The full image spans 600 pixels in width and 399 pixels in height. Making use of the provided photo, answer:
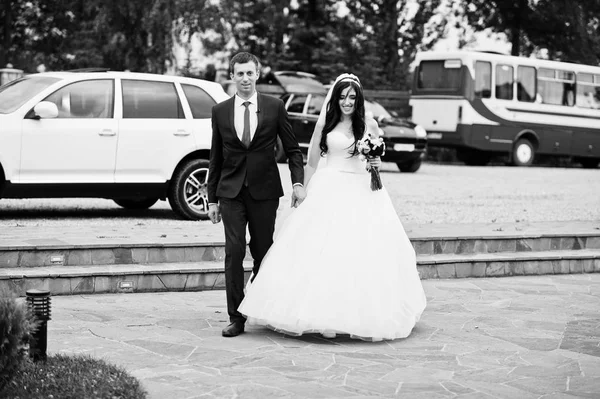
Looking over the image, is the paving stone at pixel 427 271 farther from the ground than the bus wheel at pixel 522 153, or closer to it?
farther from the ground

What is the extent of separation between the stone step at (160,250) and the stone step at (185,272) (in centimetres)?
9

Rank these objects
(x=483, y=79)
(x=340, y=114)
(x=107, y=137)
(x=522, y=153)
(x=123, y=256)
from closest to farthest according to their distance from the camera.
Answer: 1. (x=340, y=114)
2. (x=123, y=256)
3. (x=107, y=137)
4. (x=483, y=79)
5. (x=522, y=153)

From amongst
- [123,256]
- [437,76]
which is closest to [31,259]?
[123,256]

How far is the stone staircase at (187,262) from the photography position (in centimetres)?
946

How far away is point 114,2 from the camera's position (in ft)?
93.7

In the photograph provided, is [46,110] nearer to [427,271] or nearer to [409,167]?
[427,271]

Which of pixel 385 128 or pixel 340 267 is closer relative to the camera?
pixel 340 267

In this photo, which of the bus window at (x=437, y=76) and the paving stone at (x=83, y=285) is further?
the bus window at (x=437, y=76)

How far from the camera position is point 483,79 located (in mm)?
30031

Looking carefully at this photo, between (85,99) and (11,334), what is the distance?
7762mm

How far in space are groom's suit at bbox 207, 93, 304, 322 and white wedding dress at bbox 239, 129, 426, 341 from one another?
0.21 m

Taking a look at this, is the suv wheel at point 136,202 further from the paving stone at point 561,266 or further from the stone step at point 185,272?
the paving stone at point 561,266

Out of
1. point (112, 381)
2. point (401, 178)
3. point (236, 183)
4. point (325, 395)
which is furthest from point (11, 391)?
point (401, 178)

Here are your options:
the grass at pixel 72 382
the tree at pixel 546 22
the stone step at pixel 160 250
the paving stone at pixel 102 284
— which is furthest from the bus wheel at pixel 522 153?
the grass at pixel 72 382
